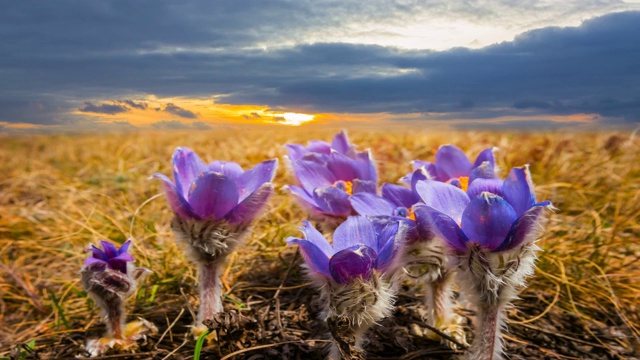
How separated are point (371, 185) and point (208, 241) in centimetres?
65

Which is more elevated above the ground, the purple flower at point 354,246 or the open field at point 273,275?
the purple flower at point 354,246

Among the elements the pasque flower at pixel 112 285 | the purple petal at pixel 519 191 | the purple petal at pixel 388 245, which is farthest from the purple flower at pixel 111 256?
the purple petal at pixel 519 191

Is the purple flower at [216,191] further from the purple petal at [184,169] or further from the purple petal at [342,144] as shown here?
the purple petal at [342,144]

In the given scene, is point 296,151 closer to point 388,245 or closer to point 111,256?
point 111,256

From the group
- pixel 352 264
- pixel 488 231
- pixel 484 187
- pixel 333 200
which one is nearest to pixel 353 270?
pixel 352 264

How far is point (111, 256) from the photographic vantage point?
2268 millimetres

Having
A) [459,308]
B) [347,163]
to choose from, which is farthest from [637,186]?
[347,163]

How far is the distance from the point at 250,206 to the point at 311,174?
447mm

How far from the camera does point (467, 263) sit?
1.77 meters

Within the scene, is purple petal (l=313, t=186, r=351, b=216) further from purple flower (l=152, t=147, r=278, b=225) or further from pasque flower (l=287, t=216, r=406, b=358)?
pasque flower (l=287, t=216, r=406, b=358)

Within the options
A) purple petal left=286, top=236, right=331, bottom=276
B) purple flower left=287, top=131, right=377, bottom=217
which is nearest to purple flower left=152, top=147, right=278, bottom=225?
purple flower left=287, top=131, right=377, bottom=217

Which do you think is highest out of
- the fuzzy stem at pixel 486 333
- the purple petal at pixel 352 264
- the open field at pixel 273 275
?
the purple petal at pixel 352 264

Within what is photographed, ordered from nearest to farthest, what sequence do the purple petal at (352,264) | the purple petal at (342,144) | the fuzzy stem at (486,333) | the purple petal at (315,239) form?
the purple petal at (352,264), the purple petal at (315,239), the fuzzy stem at (486,333), the purple petal at (342,144)

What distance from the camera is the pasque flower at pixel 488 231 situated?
163 centimetres
